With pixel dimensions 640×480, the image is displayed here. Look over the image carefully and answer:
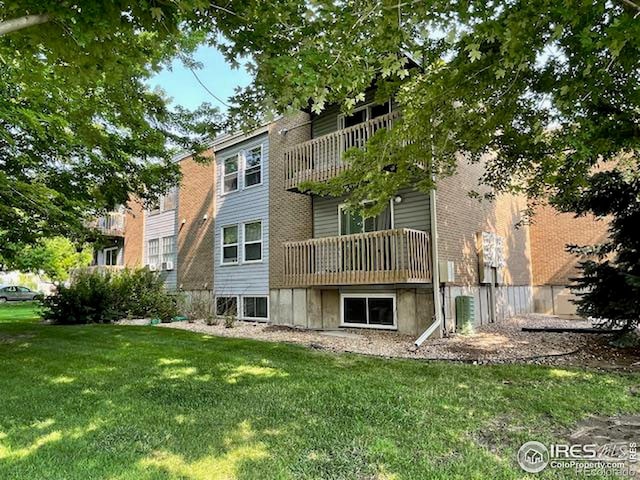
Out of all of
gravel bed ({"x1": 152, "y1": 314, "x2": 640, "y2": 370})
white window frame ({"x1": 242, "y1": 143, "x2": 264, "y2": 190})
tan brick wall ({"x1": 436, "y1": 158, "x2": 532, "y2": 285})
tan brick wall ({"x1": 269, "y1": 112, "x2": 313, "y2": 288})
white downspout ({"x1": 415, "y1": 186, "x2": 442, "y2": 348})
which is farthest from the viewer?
white window frame ({"x1": 242, "y1": 143, "x2": 264, "y2": 190})

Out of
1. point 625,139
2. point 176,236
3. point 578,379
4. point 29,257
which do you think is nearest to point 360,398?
point 578,379

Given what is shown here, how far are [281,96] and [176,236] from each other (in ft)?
53.5

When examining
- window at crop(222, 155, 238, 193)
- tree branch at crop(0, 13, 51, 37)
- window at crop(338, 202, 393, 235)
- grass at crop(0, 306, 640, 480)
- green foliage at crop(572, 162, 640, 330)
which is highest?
window at crop(222, 155, 238, 193)

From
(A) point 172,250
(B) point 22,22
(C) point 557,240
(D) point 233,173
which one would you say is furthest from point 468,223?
(A) point 172,250

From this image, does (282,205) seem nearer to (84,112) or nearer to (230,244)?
(230,244)

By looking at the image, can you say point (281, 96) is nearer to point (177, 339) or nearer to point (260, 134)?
point (177, 339)

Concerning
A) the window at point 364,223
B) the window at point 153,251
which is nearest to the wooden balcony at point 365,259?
the window at point 364,223

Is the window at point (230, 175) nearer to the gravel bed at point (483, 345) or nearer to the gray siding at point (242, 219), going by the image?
the gray siding at point (242, 219)

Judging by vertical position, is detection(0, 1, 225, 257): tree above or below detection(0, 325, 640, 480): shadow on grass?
above

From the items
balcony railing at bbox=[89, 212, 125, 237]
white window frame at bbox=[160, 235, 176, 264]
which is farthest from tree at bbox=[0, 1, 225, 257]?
balcony railing at bbox=[89, 212, 125, 237]

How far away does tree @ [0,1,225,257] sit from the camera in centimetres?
364

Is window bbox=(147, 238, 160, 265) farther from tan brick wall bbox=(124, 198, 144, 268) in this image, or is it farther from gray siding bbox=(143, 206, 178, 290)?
tan brick wall bbox=(124, 198, 144, 268)

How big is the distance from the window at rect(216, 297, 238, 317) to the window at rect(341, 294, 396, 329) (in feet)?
16.2

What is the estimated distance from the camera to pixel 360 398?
16.4ft
